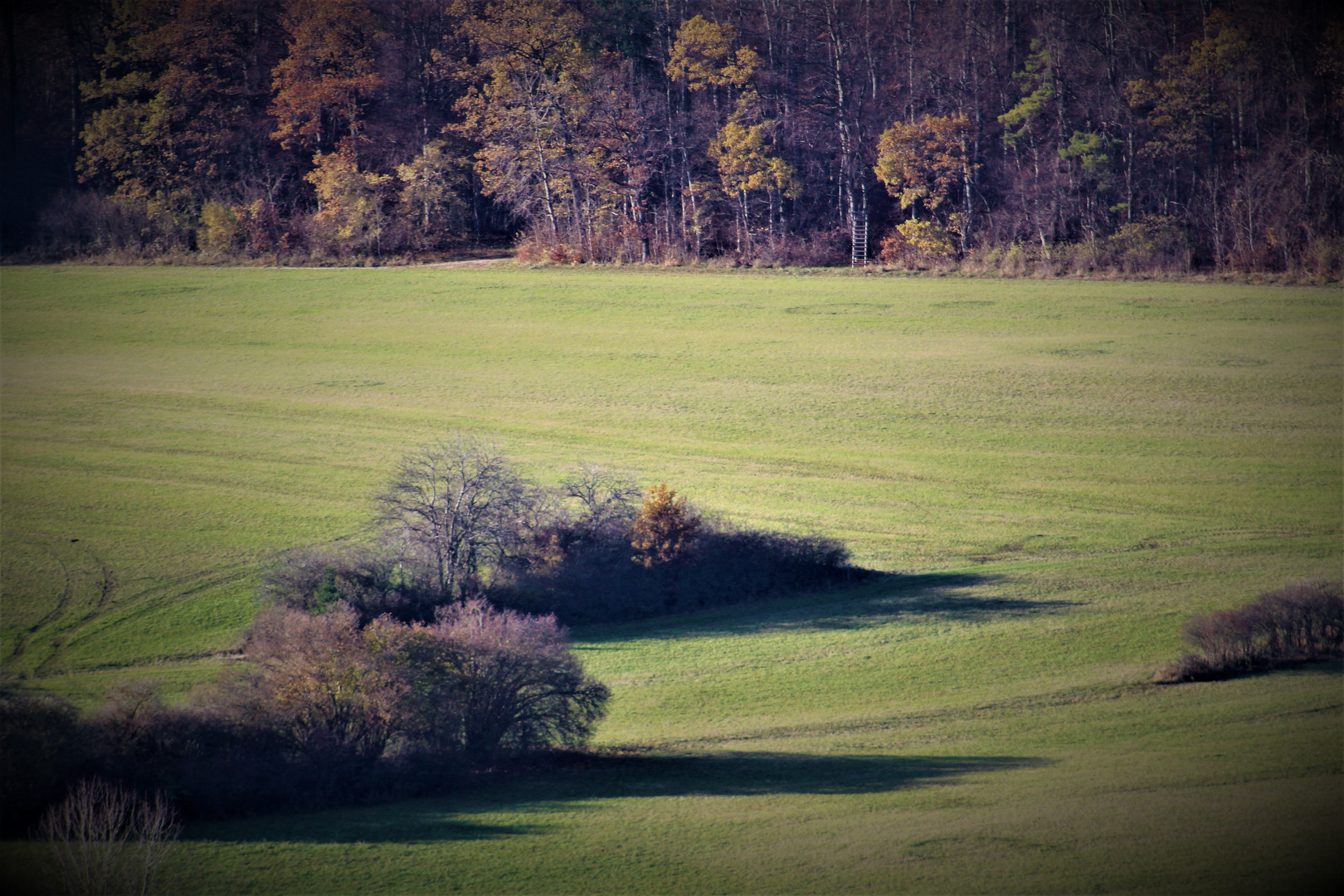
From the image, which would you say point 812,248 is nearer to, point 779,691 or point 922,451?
point 922,451

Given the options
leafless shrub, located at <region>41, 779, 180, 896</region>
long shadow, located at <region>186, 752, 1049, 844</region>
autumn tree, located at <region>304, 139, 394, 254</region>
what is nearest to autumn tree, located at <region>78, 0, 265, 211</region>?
autumn tree, located at <region>304, 139, 394, 254</region>

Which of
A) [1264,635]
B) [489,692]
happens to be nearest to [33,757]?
[489,692]

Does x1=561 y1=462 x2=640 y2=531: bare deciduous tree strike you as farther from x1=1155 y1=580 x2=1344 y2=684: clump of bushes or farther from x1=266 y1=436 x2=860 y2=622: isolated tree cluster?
x1=1155 y1=580 x2=1344 y2=684: clump of bushes

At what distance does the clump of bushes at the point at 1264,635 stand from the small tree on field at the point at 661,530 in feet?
32.5

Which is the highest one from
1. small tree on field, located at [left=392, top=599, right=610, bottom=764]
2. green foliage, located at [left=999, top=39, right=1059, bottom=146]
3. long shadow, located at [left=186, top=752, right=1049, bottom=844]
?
green foliage, located at [left=999, top=39, right=1059, bottom=146]

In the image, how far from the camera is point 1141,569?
81.2 ft

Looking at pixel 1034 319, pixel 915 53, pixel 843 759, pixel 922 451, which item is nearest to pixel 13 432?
pixel 922 451

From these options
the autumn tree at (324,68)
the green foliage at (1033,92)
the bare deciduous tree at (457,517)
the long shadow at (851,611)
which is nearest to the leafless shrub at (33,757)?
the long shadow at (851,611)

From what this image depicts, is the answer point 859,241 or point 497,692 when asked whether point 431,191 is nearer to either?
point 859,241

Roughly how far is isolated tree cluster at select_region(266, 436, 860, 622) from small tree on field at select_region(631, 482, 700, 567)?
0.03 m

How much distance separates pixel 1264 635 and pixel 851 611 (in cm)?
750

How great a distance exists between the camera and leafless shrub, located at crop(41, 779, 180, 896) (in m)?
10.4

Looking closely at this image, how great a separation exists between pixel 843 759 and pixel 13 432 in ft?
113

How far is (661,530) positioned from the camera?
81.0ft
